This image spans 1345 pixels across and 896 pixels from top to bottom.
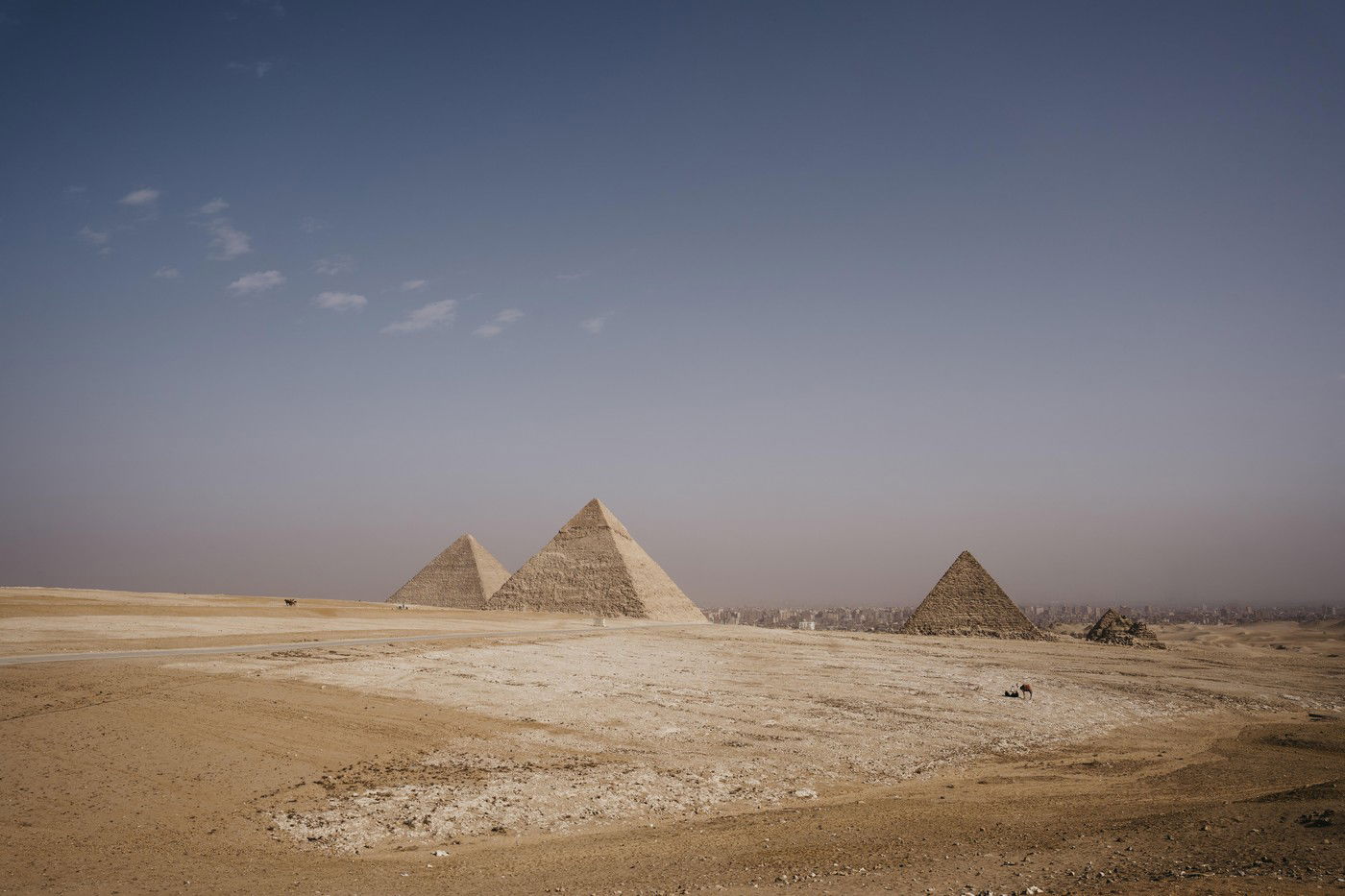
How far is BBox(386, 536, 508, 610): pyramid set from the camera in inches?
2542

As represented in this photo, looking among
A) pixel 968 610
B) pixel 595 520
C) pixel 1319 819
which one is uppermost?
pixel 595 520

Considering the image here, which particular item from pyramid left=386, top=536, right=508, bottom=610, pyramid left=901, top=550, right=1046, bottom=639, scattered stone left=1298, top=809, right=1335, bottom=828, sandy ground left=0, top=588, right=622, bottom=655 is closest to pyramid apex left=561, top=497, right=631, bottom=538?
pyramid left=386, top=536, right=508, bottom=610

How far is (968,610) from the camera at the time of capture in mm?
43594

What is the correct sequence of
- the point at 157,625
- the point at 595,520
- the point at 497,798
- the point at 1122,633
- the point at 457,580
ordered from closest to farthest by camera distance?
1. the point at 497,798
2. the point at 157,625
3. the point at 1122,633
4. the point at 595,520
5. the point at 457,580

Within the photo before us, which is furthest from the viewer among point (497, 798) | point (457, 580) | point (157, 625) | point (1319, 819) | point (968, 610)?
point (457, 580)

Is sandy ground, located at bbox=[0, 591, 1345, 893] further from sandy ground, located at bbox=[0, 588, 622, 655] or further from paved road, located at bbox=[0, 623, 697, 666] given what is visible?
sandy ground, located at bbox=[0, 588, 622, 655]

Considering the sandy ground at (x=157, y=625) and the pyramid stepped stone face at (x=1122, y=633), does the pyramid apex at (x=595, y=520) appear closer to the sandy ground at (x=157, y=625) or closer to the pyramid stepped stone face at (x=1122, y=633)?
the sandy ground at (x=157, y=625)

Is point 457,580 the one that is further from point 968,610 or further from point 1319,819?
point 1319,819

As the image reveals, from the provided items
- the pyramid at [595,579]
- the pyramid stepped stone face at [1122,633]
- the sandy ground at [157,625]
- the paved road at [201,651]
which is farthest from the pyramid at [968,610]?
the paved road at [201,651]

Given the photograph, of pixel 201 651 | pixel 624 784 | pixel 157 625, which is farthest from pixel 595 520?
pixel 624 784

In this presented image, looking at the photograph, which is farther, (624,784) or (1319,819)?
(624,784)

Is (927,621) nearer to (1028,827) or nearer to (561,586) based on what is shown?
(561,586)

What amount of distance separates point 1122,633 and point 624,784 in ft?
140

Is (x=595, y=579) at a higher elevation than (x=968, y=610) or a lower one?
higher
